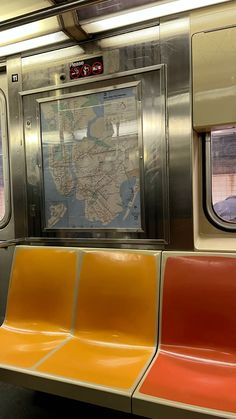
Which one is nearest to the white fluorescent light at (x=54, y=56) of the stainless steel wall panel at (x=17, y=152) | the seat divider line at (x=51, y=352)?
the stainless steel wall panel at (x=17, y=152)

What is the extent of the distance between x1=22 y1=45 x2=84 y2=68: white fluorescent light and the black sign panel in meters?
0.07

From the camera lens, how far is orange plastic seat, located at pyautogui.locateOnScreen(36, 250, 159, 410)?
Answer: 175cm

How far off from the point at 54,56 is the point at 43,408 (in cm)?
261

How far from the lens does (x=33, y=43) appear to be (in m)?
2.47

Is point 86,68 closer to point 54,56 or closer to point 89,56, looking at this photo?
point 89,56

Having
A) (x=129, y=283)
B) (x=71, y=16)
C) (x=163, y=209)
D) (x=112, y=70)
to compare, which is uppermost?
(x=71, y=16)

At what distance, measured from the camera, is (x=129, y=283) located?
6.84 feet

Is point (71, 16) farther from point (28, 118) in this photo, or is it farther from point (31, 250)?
point (31, 250)

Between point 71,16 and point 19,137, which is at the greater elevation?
point 71,16

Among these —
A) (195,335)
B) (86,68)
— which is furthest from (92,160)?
(195,335)

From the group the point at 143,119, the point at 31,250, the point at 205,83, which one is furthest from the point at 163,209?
the point at 31,250

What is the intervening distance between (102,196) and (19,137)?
93 cm

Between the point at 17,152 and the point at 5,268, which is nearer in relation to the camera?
the point at 17,152

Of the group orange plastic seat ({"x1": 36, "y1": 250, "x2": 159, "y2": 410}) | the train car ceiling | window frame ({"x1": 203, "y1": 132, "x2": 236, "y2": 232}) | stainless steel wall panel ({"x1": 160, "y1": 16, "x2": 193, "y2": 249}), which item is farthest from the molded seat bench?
the train car ceiling
